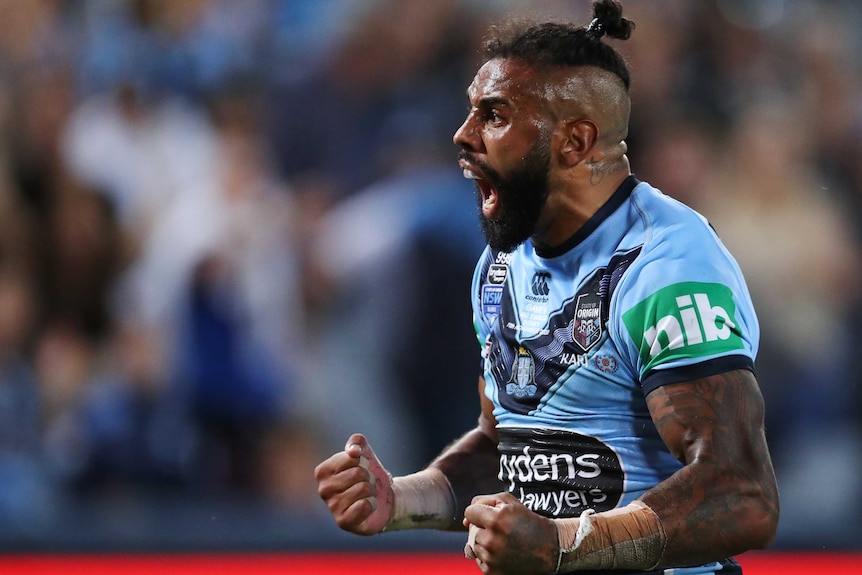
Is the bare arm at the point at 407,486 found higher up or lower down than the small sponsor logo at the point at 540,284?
lower down

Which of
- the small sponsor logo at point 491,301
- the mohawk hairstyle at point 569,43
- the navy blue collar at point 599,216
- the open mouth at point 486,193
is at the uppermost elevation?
the mohawk hairstyle at point 569,43

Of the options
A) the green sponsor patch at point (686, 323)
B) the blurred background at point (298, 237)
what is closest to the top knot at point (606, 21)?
the green sponsor patch at point (686, 323)

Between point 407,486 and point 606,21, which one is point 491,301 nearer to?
point 407,486

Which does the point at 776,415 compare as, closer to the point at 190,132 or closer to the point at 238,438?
the point at 238,438

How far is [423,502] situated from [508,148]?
92 centimetres

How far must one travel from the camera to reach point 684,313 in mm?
2320

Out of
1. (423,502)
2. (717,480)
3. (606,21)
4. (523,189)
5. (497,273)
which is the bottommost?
(423,502)

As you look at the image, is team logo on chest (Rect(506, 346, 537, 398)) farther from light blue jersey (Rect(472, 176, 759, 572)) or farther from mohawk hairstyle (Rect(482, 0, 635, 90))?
mohawk hairstyle (Rect(482, 0, 635, 90))

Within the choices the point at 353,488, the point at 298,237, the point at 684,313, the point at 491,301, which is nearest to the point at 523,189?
the point at 491,301

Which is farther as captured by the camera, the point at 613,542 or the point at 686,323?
the point at 686,323

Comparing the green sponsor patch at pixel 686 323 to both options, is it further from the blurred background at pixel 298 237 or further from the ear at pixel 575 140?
the blurred background at pixel 298 237

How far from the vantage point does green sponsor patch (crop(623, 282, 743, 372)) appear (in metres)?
2.30

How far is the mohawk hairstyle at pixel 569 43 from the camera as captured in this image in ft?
8.87

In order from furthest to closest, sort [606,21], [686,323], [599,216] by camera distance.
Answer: [606,21], [599,216], [686,323]
